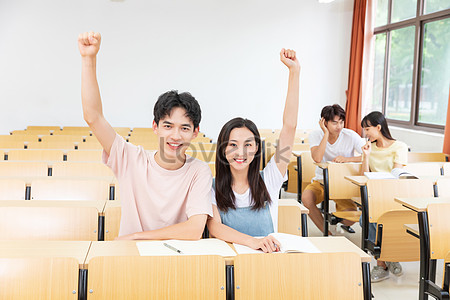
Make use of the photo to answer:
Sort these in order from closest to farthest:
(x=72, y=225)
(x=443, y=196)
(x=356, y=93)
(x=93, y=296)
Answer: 1. (x=93, y=296)
2. (x=72, y=225)
3. (x=443, y=196)
4. (x=356, y=93)

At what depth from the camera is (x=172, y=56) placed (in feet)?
25.7

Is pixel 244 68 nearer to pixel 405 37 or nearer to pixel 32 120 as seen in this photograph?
pixel 405 37

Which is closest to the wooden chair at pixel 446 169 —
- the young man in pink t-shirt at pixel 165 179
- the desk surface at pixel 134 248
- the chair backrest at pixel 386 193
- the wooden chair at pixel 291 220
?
the chair backrest at pixel 386 193

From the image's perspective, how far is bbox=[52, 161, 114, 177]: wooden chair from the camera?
11.1ft

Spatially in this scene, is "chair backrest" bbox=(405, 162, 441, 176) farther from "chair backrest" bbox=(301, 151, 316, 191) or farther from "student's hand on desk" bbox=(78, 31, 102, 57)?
"student's hand on desk" bbox=(78, 31, 102, 57)

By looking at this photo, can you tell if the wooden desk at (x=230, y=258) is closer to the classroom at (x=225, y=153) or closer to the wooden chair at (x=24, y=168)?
the classroom at (x=225, y=153)

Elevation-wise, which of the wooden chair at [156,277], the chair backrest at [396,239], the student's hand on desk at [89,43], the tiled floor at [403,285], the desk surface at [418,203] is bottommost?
the tiled floor at [403,285]

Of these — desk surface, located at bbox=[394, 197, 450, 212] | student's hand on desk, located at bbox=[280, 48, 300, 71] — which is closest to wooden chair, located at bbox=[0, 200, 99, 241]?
student's hand on desk, located at bbox=[280, 48, 300, 71]

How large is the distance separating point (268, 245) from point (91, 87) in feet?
3.05

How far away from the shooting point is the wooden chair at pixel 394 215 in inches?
117

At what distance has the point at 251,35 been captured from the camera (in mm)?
7973

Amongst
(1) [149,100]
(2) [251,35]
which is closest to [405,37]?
(2) [251,35]

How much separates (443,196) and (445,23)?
3571 millimetres

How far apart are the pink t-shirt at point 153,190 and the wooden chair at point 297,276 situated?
466mm
